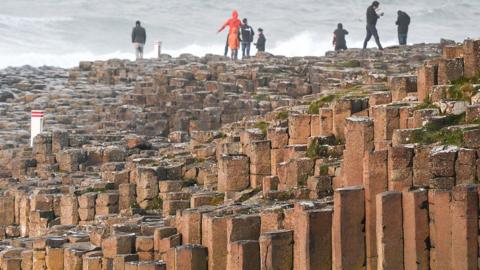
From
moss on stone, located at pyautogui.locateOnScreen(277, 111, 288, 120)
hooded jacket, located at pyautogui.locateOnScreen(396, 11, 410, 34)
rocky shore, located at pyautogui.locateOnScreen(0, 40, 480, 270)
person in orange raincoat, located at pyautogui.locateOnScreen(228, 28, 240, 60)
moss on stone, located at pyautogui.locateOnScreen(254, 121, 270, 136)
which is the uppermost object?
hooded jacket, located at pyautogui.locateOnScreen(396, 11, 410, 34)

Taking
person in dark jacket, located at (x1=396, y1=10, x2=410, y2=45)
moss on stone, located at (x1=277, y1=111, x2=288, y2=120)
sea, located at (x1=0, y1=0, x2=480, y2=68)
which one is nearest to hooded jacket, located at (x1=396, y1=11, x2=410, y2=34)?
person in dark jacket, located at (x1=396, y1=10, x2=410, y2=45)

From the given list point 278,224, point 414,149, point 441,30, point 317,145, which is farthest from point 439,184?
point 441,30

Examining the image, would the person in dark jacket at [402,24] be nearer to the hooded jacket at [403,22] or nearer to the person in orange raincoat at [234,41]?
the hooded jacket at [403,22]

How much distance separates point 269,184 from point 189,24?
7718 centimetres

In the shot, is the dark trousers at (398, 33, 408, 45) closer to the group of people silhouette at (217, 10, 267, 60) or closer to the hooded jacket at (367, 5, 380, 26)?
the hooded jacket at (367, 5, 380, 26)

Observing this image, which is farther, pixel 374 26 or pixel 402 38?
pixel 402 38

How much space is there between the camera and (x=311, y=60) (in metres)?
61.9

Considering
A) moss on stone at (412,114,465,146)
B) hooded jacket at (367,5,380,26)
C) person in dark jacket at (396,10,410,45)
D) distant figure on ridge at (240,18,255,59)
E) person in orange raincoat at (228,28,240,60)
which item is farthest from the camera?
distant figure on ridge at (240,18,255,59)

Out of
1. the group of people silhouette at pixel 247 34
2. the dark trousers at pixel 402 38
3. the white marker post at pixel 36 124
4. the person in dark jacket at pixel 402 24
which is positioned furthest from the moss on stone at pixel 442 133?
the person in dark jacket at pixel 402 24

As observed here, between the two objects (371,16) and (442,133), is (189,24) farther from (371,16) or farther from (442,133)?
(442,133)

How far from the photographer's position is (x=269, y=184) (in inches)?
1419

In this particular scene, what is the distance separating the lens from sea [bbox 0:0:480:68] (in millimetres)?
101000

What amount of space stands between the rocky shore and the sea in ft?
151

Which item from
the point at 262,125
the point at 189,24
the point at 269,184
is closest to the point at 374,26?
the point at 262,125
